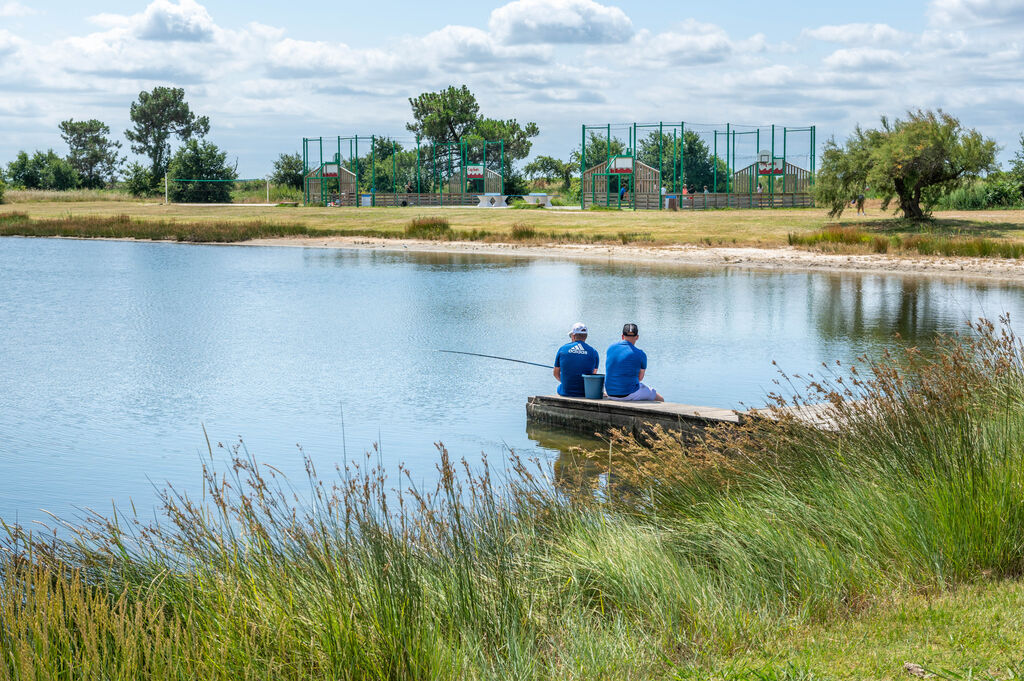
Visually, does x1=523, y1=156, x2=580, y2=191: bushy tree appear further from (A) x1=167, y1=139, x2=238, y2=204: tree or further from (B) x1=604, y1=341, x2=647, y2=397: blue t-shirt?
(B) x1=604, y1=341, x2=647, y2=397: blue t-shirt

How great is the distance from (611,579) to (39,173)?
339ft

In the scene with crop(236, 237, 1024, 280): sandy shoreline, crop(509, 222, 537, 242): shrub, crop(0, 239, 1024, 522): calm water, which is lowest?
crop(0, 239, 1024, 522): calm water

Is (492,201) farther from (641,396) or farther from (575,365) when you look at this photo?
(641,396)

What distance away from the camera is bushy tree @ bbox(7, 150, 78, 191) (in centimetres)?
9669

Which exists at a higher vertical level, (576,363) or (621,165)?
(621,165)

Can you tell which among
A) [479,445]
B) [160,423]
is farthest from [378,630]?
[160,423]

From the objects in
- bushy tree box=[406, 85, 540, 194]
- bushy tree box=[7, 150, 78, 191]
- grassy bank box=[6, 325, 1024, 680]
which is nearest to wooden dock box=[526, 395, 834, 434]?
grassy bank box=[6, 325, 1024, 680]

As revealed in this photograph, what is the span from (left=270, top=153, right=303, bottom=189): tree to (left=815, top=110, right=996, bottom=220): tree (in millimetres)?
50185

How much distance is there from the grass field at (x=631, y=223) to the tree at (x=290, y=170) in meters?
15.5

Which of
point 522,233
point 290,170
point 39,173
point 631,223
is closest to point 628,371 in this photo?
point 522,233

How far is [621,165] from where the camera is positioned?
6138 centimetres

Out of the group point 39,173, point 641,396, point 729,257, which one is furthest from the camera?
point 39,173

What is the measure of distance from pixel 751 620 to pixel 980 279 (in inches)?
1172

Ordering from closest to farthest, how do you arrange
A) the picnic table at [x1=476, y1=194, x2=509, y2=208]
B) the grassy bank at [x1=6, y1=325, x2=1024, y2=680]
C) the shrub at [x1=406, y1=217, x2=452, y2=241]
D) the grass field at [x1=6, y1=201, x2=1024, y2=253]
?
the grassy bank at [x1=6, y1=325, x2=1024, y2=680]
the grass field at [x1=6, y1=201, x2=1024, y2=253]
the shrub at [x1=406, y1=217, x2=452, y2=241]
the picnic table at [x1=476, y1=194, x2=509, y2=208]
